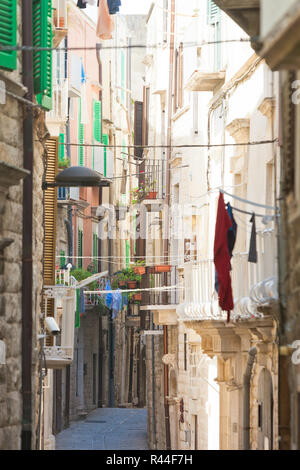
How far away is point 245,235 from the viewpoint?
20.1 metres

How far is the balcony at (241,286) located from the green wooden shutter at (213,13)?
540 cm

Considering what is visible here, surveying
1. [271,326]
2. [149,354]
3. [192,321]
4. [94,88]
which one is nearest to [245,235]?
[192,321]

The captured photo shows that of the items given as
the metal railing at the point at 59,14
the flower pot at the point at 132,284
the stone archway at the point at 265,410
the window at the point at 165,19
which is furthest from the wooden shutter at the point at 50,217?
the flower pot at the point at 132,284

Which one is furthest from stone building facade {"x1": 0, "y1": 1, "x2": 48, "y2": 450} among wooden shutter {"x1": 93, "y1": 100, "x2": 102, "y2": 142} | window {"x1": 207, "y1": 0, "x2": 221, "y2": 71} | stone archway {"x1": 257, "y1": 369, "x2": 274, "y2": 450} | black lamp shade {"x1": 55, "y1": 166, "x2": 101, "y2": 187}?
wooden shutter {"x1": 93, "y1": 100, "x2": 102, "y2": 142}

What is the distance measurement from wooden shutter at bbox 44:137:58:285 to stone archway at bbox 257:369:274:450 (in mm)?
3951

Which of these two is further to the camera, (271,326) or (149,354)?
(149,354)

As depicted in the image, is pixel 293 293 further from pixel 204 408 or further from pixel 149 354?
pixel 149 354

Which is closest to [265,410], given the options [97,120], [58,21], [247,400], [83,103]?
[247,400]

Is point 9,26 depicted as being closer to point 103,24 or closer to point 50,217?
point 50,217

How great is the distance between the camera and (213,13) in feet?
77.2

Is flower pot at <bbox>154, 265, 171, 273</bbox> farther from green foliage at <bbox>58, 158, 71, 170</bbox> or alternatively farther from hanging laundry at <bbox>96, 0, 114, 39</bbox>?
hanging laundry at <bbox>96, 0, 114, 39</bbox>

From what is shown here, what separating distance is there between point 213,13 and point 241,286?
7760 mm

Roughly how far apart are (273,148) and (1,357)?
6.19 meters

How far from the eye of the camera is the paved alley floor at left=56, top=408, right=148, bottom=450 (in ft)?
107
